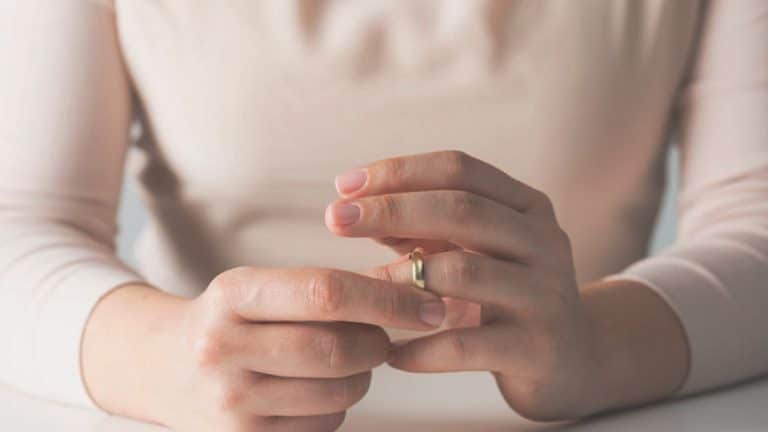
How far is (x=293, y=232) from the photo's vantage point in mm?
864

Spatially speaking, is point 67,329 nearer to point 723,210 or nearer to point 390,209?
point 390,209

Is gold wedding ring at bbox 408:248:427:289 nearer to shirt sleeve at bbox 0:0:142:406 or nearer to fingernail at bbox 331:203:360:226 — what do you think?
fingernail at bbox 331:203:360:226

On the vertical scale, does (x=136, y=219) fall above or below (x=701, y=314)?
below

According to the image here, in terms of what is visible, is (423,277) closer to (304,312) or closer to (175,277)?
(304,312)

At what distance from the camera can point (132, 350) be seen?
0.65m

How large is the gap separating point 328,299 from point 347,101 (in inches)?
11.3

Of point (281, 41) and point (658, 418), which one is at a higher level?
point (281, 41)

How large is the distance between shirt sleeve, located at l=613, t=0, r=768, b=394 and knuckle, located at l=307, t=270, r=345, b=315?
0.24m

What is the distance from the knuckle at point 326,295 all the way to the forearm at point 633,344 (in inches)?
6.7

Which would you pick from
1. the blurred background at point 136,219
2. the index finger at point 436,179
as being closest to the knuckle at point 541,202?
the index finger at point 436,179

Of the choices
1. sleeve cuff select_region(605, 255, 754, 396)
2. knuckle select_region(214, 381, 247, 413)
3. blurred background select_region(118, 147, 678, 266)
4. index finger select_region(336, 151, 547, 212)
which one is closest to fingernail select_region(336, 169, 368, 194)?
index finger select_region(336, 151, 547, 212)

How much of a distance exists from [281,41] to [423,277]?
0.29 meters

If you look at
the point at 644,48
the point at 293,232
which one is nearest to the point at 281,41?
the point at 293,232

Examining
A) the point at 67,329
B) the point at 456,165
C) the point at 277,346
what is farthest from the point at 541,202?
the point at 67,329
